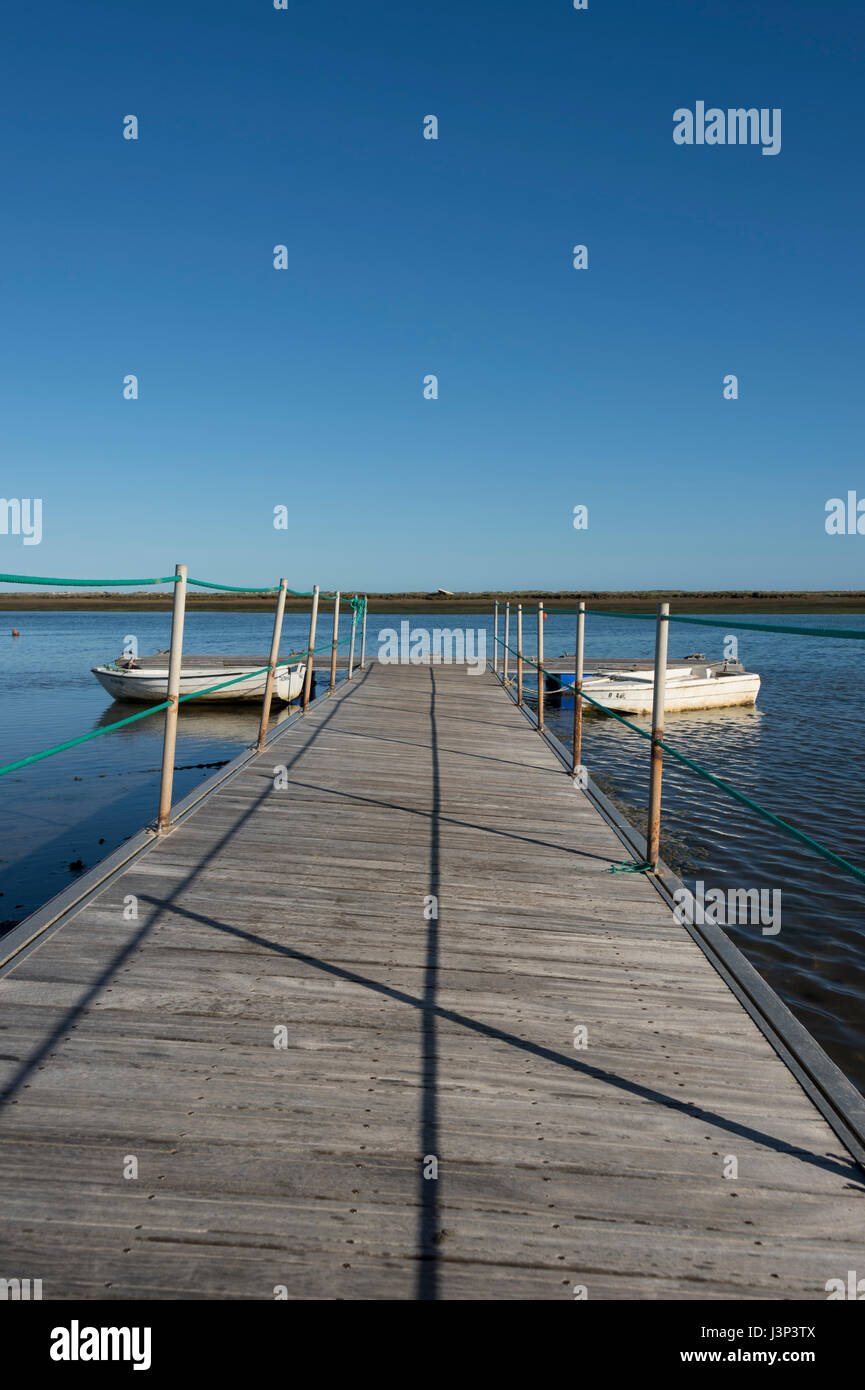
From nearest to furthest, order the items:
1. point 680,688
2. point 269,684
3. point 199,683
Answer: point 269,684
point 199,683
point 680,688

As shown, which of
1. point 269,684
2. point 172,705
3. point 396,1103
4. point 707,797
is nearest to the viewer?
point 396,1103

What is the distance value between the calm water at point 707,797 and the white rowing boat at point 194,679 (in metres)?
0.54

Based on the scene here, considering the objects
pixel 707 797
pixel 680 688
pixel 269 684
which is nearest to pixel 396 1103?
pixel 269 684

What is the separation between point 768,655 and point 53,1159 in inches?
1562

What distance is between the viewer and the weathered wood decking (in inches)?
78.3

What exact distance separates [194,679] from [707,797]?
1077 centimetres

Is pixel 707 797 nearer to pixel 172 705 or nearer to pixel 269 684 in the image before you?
pixel 269 684

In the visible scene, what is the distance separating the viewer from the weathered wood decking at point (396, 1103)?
1989mm

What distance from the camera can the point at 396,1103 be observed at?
2561 millimetres

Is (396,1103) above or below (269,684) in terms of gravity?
below

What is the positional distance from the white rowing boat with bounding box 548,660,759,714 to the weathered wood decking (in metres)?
13.3

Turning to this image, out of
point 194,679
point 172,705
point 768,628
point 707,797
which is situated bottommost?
point 707,797

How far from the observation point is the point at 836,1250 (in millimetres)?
2053
